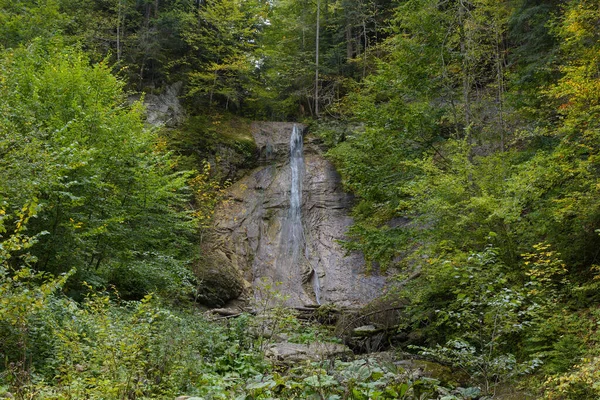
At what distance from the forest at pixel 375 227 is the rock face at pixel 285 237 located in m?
1.01

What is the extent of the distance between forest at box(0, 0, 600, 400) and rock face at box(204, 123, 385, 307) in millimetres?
1007

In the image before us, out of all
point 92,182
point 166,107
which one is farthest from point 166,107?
point 92,182

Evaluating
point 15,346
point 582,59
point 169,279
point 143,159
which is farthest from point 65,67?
point 582,59

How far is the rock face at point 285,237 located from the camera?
16.1 meters

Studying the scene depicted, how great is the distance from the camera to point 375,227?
42.6ft

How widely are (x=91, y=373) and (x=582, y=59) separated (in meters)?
11.4

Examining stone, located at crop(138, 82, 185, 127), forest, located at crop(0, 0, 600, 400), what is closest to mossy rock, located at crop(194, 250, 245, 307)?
forest, located at crop(0, 0, 600, 400)

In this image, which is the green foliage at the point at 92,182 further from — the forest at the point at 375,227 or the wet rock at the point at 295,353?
the wet rock at the point at 295,353

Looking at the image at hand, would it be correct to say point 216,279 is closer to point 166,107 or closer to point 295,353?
point 295,353

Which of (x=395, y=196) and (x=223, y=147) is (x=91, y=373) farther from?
(x=223, y=147)

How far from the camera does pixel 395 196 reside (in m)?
11.8

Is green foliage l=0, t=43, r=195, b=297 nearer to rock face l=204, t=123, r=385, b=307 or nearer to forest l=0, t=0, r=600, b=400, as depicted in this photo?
forest l=0, t=0, r=600, b=400

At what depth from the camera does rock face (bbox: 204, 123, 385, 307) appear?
16.1m

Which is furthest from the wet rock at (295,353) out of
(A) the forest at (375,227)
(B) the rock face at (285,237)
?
(B) the rock face at (285,237)
